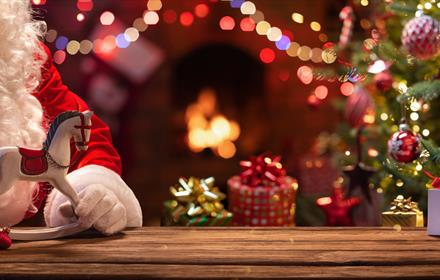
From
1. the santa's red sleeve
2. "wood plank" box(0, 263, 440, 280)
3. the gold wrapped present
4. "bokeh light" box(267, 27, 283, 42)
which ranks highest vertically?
"bokeh light" box(267, 27, 283, 42)

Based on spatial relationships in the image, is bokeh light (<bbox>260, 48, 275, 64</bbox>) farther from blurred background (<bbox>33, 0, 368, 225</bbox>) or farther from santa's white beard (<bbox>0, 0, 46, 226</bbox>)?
santa's white beard (<bbox>0, 0, 46, 226</bbox>)

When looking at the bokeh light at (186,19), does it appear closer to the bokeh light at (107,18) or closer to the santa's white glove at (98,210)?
the bokeh light at (107,18)

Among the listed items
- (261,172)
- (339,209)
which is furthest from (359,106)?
(261,172)

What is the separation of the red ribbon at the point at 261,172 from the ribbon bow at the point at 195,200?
10 centimetres

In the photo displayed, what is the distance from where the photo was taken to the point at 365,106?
3.06m

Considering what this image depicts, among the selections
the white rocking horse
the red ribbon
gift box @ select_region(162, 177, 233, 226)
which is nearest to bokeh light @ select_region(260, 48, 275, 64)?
the red ribbon

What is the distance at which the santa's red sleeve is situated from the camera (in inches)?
57.2

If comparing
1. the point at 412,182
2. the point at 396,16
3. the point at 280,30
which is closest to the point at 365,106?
the point at 396,16

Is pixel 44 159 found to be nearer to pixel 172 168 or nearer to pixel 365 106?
pixel 365 106

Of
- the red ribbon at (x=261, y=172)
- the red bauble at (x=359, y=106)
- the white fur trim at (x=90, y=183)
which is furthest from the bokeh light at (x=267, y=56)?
the white fur trim at (x=90, y=183)

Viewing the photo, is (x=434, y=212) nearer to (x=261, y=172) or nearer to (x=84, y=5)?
(x=261, y=172)

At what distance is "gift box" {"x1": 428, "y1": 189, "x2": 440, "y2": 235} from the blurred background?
3.08 meters

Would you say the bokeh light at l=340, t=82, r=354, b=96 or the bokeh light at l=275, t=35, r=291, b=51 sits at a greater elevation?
the bokeh light at l=275, t=35, r=291, b=51

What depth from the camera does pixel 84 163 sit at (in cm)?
158
